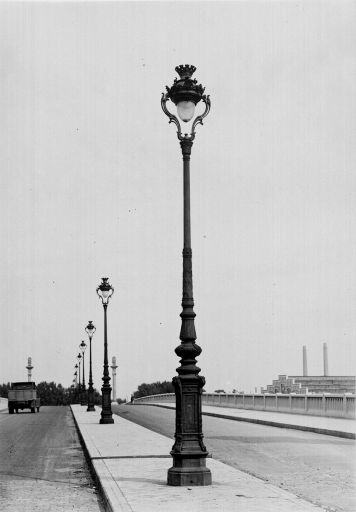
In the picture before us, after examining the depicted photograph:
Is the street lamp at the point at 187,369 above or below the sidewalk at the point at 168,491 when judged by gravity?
above

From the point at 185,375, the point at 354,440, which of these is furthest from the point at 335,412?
the point at 185,375

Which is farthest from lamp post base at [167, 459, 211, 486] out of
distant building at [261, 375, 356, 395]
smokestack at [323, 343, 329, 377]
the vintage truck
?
smokestack at [323, 343, 329, 377]

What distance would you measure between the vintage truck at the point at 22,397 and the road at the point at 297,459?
101ft

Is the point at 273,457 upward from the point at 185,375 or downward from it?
downward

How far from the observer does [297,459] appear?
16703 mm

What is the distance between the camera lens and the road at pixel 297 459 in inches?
462

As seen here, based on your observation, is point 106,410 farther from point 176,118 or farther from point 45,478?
point 176,118

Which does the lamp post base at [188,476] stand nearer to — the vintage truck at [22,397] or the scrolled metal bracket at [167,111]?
the scrolled metal bracket at [167,111]

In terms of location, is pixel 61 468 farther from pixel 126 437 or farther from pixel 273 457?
pixel 126 437

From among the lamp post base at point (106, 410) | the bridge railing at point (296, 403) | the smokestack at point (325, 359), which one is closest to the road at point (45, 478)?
the lamp post base at point (106, 410)

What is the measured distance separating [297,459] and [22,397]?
4229 centimetres

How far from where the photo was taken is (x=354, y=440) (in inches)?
847

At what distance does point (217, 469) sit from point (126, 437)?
30.5 ft

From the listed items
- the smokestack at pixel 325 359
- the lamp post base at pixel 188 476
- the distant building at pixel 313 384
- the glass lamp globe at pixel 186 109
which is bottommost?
the lamp post base at pixel 188 476
